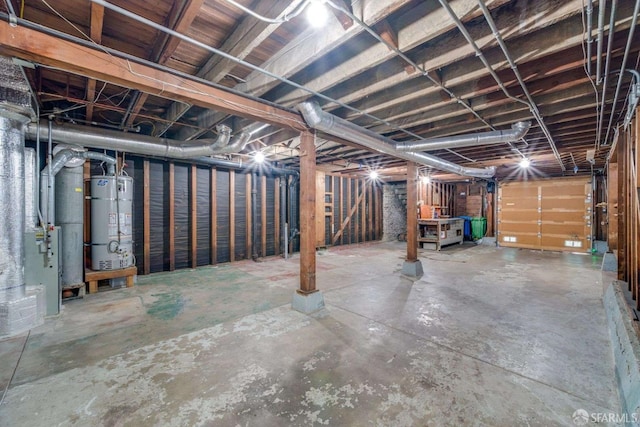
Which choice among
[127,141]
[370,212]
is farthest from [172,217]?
[370,212]

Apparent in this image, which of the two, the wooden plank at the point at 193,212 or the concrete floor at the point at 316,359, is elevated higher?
the wooden plank at the point at 193,212

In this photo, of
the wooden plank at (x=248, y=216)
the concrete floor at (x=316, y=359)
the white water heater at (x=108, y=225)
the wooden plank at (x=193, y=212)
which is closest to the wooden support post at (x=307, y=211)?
the concrete floor at (x=316, y=359)

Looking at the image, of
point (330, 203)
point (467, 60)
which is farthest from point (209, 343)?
point (330, 203)

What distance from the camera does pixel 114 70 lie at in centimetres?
193

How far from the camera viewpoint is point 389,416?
1.59m

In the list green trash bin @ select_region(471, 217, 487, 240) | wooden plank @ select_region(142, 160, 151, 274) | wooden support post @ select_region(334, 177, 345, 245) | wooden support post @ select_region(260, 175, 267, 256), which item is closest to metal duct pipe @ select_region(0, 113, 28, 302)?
wooden plank @ select_region(142, 160, 151, 274)

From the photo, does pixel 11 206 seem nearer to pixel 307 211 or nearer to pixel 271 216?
pixel 307 211

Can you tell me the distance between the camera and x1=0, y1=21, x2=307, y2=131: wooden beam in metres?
1.65

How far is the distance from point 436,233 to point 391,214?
2.37 meters

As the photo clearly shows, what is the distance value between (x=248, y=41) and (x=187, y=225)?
439cm

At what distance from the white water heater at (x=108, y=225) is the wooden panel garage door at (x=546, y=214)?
9.98 m

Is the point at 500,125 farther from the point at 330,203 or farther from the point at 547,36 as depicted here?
the point at 330,203

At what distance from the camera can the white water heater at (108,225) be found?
3.99 meters

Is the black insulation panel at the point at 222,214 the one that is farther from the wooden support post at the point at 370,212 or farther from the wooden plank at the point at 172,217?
the wooden support post at the point at 370,212
